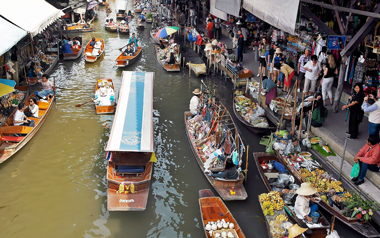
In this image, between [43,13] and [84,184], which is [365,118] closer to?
[84,184]

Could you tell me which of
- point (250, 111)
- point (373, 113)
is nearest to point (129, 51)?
point (250, 111)

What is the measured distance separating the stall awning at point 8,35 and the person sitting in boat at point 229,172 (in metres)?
7.91

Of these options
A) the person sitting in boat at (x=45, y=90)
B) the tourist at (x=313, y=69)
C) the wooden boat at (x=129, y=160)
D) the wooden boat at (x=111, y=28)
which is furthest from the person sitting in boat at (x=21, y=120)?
the wooden boat at (x=111, y=28)

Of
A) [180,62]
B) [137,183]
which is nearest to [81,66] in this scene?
[180,62]

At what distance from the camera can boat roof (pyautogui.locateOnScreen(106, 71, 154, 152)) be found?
8984mm

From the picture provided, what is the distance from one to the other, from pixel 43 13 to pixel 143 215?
13.3m

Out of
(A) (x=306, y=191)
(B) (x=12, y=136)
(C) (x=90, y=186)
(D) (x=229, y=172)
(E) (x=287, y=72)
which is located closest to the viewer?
(A) (x=306, y=191)

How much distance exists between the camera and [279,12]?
35.9 feet

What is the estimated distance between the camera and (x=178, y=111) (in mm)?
14781

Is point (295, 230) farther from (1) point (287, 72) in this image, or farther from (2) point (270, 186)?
(1) point (287, 72)

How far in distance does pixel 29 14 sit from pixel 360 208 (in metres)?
15.8

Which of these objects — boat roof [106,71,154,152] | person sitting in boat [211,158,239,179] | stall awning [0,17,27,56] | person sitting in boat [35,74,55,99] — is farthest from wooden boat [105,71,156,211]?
person sitting in boat [35,74,55,99]

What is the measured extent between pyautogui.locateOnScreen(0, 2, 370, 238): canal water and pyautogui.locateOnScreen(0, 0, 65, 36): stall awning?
3.48m

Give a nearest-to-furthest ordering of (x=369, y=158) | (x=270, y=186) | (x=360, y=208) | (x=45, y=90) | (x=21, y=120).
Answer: (x=360, y=208) → (x=369, y=158) → (x=270, y=186) → (x=21, y=120) → (x=45, y=90)
